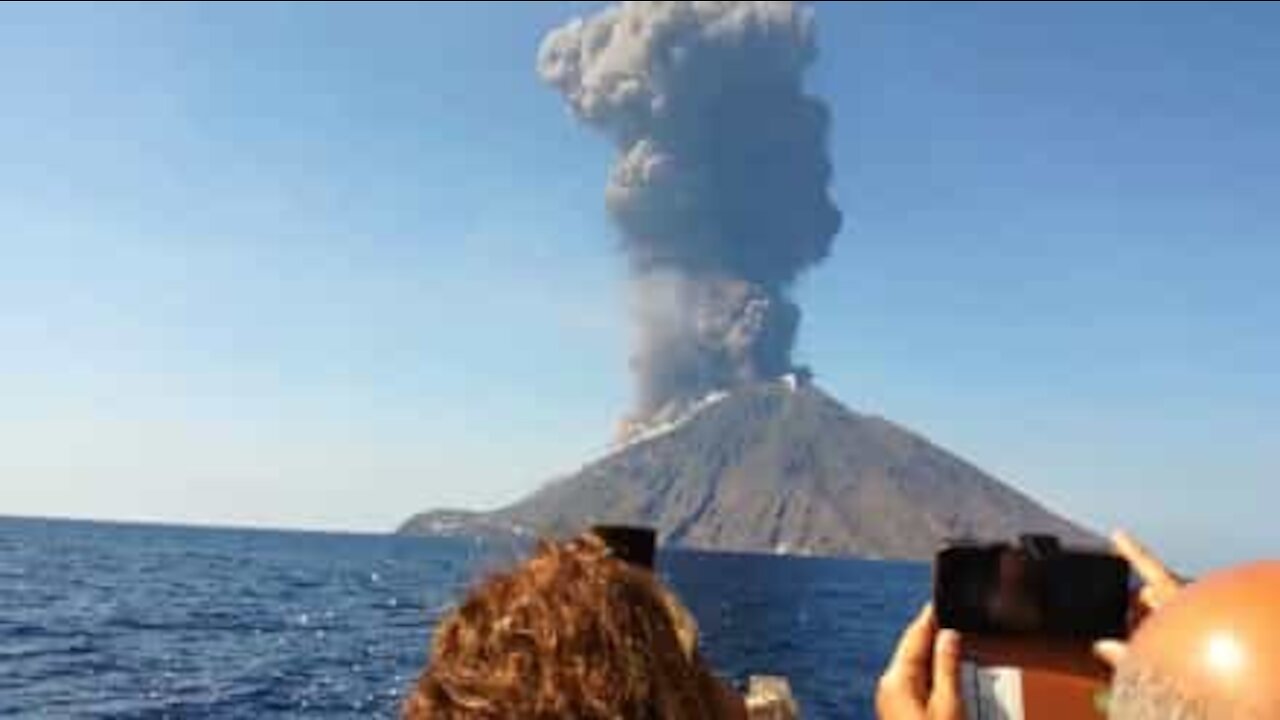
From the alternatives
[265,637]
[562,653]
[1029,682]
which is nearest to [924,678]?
[1029,682]

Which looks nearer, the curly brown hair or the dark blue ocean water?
the curly brown hair

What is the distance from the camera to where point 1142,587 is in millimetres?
3424

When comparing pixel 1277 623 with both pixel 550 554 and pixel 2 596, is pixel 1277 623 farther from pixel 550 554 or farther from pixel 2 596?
pixel 2 596

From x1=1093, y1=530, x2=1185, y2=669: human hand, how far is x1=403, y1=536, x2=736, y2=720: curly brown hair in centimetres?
107

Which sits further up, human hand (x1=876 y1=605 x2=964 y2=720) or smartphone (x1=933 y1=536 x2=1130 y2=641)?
smartphone (x1=933 y1=536 x2=1130 y2=641)

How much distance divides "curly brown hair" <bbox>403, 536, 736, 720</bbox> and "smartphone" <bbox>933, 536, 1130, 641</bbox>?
1004 mm

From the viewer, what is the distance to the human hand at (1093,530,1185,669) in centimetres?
315

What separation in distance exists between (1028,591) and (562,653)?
1438 millimetres

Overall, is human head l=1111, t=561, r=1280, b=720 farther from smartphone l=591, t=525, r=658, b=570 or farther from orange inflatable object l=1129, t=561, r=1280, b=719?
smartphone l=591, t=525, r=658, b=570

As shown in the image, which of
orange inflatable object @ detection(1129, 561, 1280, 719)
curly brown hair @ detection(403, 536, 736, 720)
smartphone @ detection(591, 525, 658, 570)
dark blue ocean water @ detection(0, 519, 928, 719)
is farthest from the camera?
dark blue ocean water @ detection(0, 519, 928, 719)

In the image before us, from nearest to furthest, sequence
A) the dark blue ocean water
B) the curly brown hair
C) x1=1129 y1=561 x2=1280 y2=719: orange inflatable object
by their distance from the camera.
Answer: x1=1129 y1=561 x2=1280 y2=719: orange inflatable object, the curly brown hair, the dark blue ocean water

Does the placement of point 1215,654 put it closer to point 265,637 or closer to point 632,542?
point 632,542

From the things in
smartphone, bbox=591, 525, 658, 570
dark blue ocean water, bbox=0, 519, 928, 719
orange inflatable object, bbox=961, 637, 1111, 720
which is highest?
smartphone, bbox=591, 525, 658, 570

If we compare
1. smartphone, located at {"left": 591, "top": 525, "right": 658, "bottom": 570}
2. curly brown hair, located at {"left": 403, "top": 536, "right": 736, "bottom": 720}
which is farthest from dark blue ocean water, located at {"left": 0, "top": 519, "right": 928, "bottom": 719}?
smartphone, located at {"left": 591, "top": 525, "right": 658, "bottom": 570}
